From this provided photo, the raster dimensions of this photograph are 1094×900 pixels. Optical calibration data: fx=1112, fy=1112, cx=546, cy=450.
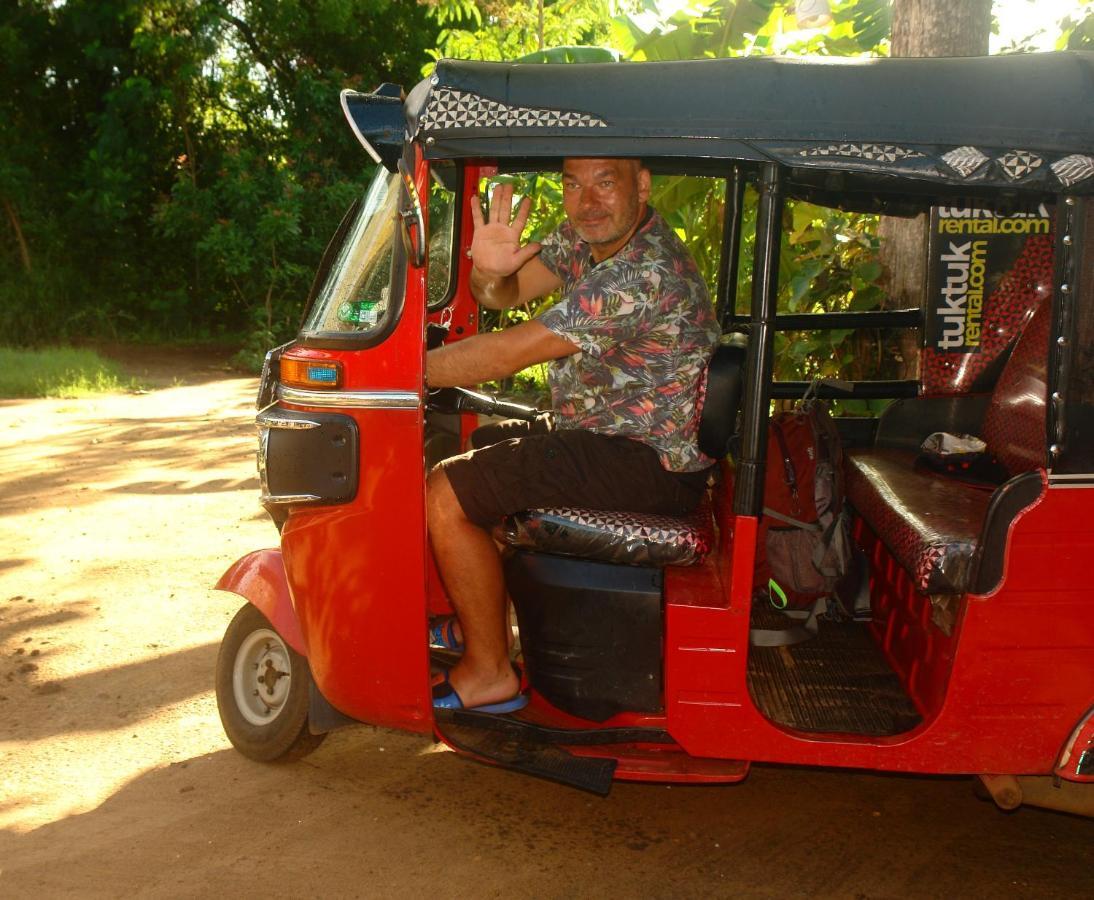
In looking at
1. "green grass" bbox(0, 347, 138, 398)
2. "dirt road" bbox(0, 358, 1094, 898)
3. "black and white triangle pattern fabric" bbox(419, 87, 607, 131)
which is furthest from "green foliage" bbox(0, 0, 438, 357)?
"black and white triangle pattern fabric" bbox(419, 87, 607, 131)

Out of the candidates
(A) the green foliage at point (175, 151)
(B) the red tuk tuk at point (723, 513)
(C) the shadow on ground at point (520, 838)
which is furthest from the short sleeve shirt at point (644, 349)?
(A) the green foliage at point (175, 151)

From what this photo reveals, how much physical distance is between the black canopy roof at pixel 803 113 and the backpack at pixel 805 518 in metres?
1.20

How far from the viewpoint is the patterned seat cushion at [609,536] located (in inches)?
123

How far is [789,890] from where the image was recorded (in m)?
2.99

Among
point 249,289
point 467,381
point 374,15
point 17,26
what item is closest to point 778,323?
point 467,381

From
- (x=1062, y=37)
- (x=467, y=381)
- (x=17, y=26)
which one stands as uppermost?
(x=17, y=26)

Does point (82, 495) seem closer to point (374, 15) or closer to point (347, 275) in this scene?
point (347, 275)

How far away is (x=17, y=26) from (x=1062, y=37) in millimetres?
16472

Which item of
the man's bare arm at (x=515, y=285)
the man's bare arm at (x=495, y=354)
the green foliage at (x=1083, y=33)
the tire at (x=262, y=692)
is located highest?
the green foliage at (x=1083, y=33)

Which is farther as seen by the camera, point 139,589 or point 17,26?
point 17,26

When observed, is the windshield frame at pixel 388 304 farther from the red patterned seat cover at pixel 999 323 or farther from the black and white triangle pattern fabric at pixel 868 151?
the red patterned seat cover at pixel 999 323

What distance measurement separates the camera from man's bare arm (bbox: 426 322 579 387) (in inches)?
120

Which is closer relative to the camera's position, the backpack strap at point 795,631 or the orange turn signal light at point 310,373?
the orange turn signal light at point 310,373

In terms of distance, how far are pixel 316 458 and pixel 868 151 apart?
5.57 ft
